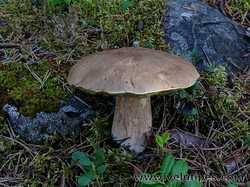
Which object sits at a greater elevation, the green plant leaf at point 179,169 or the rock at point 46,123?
the green plant leaf at point 179,169

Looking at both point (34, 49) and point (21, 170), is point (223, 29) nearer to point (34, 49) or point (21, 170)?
point (34, 49)

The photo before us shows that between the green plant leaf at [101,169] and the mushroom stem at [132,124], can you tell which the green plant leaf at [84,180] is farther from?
the mushroom stem at [132,124]

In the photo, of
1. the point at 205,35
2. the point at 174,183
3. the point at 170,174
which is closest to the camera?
the point at 174,183

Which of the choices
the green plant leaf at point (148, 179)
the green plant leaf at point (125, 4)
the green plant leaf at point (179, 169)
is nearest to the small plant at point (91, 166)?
the green plant leaf at point (148, 179)

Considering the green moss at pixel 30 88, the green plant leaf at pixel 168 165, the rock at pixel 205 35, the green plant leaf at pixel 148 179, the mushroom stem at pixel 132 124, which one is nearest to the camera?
the green plant leaf at pixel 148 179

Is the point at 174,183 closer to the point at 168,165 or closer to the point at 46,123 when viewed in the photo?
the point at 168,165

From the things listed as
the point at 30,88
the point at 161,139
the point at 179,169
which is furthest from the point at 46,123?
the point at 179,169

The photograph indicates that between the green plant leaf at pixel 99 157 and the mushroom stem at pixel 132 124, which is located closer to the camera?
the green plant leaf at pixel 99 157

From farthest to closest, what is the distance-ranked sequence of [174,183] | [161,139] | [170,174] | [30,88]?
[30,88], [161,139], [170,174], [174,183]

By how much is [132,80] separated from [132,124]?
394 millimetres

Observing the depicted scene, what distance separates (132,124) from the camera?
2.04 metres

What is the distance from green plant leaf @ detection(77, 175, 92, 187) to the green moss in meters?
0.45

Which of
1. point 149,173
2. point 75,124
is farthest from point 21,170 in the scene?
point 149,173

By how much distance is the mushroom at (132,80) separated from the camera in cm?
171
